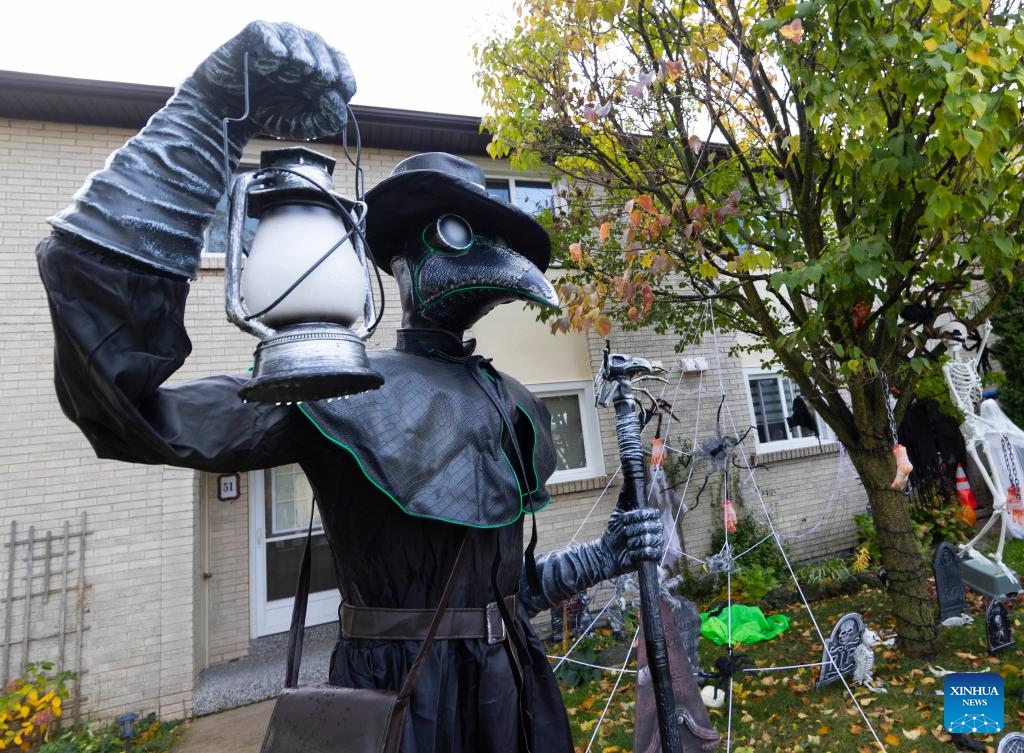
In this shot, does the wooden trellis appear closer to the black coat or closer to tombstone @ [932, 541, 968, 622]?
the black coat

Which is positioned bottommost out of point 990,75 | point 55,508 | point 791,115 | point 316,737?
point 316,737

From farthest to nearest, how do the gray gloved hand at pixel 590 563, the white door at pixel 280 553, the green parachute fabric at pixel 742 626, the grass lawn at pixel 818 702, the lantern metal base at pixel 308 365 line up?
the white door at pixel 280 553, the green parachute fabric at pixel 742 626, the grass lawn at pixel 818 702, the gray gloved hand at pixel 590 563, the lantern metal base at pixel 308 365

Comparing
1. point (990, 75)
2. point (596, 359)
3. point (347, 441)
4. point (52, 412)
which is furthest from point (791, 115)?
point (52, 412)

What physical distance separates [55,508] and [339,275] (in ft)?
17.7

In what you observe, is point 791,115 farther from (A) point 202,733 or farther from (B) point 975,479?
(B) point 975,479

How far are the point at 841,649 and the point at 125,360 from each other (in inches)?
199

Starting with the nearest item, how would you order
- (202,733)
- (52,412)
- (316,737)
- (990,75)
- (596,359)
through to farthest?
(316,737)
(990,75)
(202,733)
(52,412)
(596,359)

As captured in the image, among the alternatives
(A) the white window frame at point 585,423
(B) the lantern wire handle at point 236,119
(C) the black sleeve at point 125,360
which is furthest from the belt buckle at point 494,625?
(A) the white window frame at point 585,423

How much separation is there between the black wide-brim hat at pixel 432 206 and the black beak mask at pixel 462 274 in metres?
0.03

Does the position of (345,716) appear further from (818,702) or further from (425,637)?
(818,702)

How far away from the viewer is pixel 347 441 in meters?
1.17

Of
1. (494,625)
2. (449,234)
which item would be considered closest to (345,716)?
(494,625)

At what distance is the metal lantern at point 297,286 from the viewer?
2.66ft

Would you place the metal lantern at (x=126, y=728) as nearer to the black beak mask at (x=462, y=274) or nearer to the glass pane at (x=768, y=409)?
the black beak mask at (x=462, y=274)
